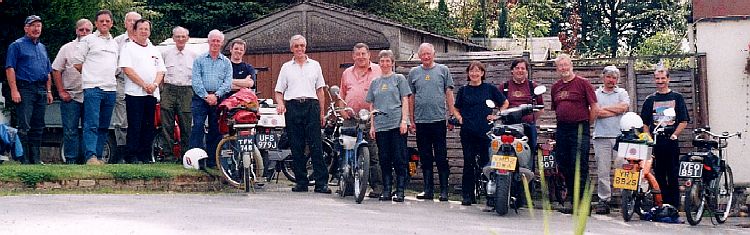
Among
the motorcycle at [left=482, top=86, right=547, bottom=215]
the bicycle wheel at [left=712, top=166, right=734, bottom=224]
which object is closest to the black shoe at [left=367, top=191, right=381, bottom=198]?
the motorcycle at [left=482, top=86, right=547, bottom=215]

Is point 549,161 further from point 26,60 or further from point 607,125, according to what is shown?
point 26,60

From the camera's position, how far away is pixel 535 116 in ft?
42.4

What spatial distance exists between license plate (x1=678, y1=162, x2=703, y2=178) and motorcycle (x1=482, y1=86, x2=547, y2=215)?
1.55m

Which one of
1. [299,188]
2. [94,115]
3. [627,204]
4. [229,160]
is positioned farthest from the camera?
[94,115]

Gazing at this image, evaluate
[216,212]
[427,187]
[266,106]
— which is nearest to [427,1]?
[266,106]

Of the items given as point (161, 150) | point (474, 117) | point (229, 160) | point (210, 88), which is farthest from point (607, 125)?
point (161, 150)

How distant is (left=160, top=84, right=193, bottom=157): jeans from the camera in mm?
14391

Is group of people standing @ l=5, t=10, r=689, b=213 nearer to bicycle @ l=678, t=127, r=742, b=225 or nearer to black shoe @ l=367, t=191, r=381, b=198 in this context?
black shoe @ l=367, t=191, r=381, b=198

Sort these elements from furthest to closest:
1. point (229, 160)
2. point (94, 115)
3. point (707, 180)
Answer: point (94, 115) → point (229, 160) → point (707, 180)

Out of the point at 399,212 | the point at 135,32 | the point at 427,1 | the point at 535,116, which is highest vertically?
the point at 427,1

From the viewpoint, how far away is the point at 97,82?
13.8 m

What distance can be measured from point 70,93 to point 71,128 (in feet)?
1.56

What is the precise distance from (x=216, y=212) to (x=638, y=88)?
6428 millimetres

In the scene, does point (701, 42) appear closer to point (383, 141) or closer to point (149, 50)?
point (383, 141)
